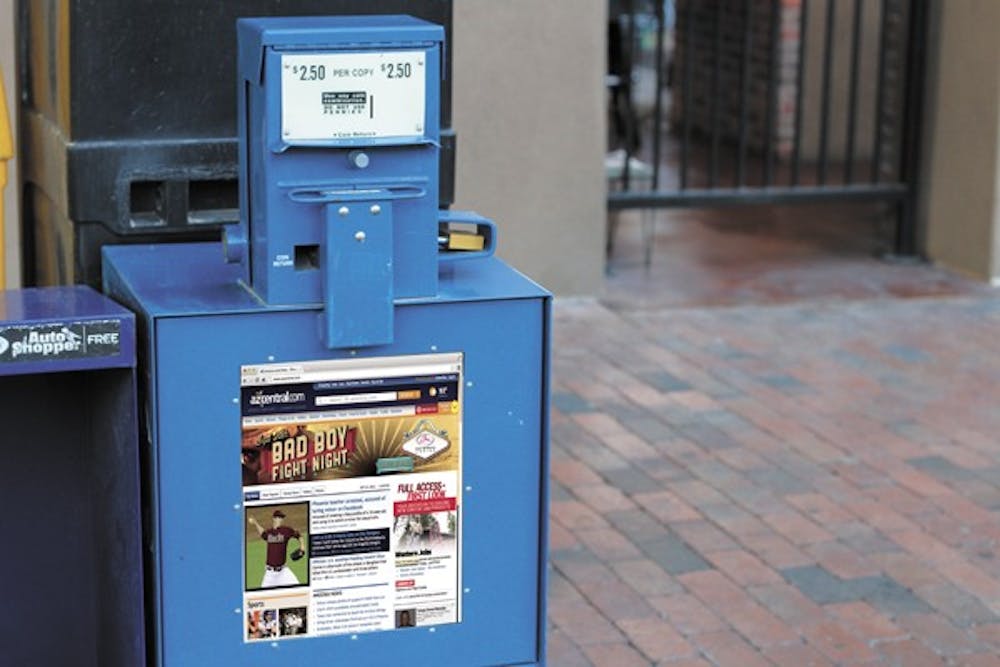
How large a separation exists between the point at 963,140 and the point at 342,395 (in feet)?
18.6

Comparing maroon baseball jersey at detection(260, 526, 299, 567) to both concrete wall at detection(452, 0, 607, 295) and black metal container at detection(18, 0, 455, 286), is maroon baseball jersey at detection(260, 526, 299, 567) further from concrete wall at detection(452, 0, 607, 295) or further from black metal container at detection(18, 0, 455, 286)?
concrete wall at detection(452, 0, 607, 295)

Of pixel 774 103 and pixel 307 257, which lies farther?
pixel 774 103

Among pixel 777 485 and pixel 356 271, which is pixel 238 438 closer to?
pixel 356 271

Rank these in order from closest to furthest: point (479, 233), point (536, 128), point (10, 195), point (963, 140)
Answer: point (479, 233)
point (10, 195)
point (536, 128)
point (963, 140)

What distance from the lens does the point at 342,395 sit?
11.1 ft

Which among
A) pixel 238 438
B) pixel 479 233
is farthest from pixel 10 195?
pixel 238 438

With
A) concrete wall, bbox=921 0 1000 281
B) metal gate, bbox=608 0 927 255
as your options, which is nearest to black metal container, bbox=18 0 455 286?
metal gate, bbox=608 0 927 255

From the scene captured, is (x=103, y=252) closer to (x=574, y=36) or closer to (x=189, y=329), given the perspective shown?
(x=189, y=329)

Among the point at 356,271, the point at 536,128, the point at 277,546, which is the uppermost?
the point at 356,271

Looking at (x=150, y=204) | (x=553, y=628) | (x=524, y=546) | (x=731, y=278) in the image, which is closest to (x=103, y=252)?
(x=150, y=204)

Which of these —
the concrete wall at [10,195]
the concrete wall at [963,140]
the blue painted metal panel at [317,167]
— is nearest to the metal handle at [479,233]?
the blue painted metal panel at [317,167]

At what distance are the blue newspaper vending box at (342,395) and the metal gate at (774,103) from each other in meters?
4.72

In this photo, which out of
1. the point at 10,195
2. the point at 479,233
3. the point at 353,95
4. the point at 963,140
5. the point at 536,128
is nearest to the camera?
the point at 353,95

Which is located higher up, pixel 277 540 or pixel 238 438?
pixel 238 438
